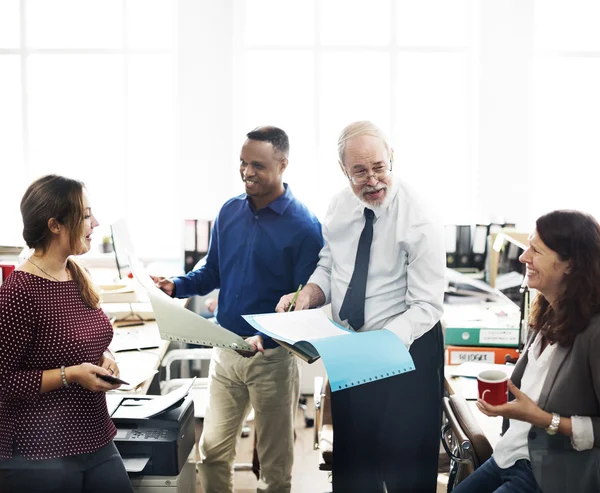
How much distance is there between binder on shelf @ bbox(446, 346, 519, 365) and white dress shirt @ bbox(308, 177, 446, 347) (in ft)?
2.74

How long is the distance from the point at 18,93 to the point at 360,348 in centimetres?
418

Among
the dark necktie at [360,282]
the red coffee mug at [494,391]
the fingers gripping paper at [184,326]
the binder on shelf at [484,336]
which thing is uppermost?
the dark necktie at [360,282]

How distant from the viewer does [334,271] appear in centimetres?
246

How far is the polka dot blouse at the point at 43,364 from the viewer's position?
6.08ft

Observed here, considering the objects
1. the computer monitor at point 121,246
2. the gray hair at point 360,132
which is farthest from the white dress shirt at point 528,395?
the computer monitor at point 121,246

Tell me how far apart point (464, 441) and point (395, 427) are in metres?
0.26

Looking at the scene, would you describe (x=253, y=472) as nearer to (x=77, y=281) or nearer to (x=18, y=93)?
(x=77, y=281)

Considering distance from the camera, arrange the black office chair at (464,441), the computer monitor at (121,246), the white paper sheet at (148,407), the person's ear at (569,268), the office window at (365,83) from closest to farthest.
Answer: the person's ear at (569,268)
the black office chair at (464,441)
the white paper sheet at (148,407)
the computer monitor at (121,246)
the office window at (365,83)

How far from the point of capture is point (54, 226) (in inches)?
78.0

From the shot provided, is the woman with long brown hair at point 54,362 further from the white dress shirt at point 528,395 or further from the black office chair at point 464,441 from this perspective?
the white dress shirt at point 528,395

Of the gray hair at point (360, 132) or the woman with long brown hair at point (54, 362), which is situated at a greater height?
the gray hair at point (360, 132)

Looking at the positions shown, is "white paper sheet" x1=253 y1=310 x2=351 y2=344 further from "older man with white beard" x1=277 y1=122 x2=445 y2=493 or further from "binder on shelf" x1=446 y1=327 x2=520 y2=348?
"binder on shelf" x1=446 y1=327 x2=520 y2=348

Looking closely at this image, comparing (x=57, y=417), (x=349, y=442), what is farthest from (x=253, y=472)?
(x=57, y=417)

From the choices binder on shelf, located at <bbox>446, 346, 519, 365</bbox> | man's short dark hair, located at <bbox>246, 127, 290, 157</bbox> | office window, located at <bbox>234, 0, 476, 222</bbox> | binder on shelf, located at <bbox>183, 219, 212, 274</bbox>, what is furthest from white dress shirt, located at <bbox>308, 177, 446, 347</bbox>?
office window, located at <bbox>234, 0, 476, 222</bbox>
